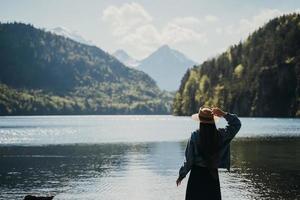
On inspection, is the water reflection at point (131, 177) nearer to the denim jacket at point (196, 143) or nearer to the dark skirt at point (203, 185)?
the dark skirt at point (203, 185)

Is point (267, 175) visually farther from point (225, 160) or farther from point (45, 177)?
point (225, 160)

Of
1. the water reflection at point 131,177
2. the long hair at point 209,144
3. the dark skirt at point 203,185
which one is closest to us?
the long hair at point 209,144

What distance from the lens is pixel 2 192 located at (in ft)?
125

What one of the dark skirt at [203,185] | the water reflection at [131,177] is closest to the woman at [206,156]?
the dark skirt at [203,185]

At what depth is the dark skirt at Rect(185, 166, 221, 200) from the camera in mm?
14891

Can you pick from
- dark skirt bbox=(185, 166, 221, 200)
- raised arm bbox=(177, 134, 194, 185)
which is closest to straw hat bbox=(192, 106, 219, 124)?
raised arm bbox=(177, 134, 194, 185)

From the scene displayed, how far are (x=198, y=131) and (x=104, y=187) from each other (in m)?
27.3

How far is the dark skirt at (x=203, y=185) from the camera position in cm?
1489

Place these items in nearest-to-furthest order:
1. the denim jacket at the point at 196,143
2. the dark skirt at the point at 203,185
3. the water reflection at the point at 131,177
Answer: the denim jacket at the point at 196,143 → the dark skirt at the point at 203,185 → the water reflection at the point at 131,177

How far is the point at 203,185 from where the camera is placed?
587 inches

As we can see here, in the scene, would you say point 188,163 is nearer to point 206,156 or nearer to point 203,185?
point 206,156

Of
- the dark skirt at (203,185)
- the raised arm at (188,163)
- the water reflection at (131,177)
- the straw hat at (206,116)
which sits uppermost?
the straw hat at (206,116)

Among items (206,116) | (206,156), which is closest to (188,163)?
(206,156)

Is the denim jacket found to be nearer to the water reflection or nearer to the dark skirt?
the dark skirt
